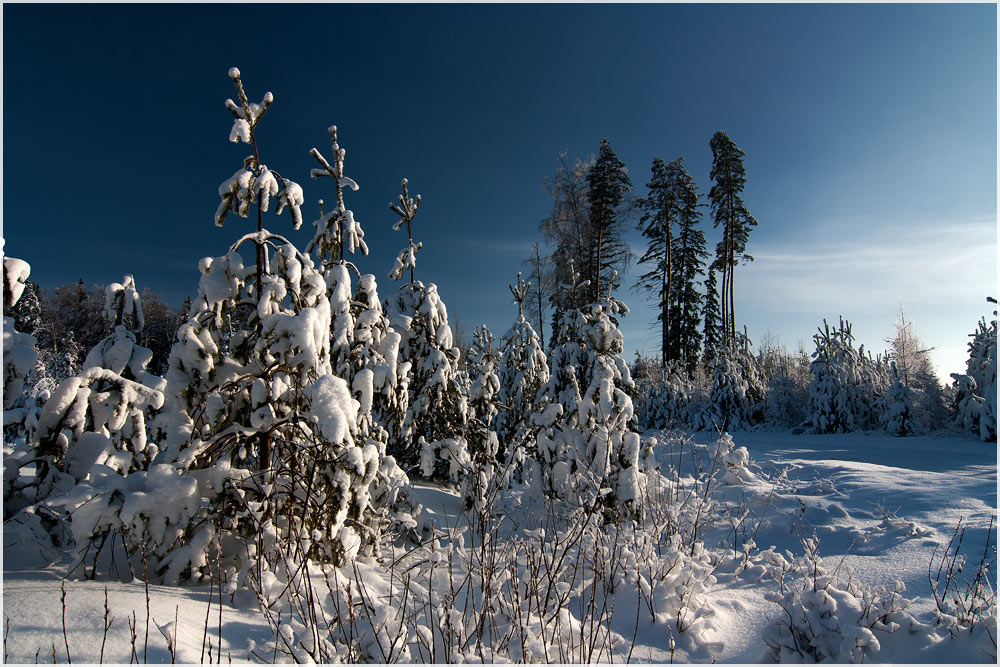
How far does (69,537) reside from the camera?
2.71m

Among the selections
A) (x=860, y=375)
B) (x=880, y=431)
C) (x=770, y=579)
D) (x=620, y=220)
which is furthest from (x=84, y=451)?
(x=620, y=220)

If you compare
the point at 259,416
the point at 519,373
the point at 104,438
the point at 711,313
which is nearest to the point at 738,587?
the point at 259,416

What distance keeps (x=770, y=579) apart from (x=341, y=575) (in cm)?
320

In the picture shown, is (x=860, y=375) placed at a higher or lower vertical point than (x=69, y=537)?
higher

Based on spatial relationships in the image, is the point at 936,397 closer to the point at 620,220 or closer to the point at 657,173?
the point at 620,220

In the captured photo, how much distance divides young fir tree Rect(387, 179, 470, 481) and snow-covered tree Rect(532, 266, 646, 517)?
1.27 meters

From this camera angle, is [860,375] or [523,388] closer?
[523,388]

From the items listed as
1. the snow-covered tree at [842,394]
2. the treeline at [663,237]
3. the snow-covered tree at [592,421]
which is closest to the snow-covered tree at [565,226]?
the treeline at [663,237]

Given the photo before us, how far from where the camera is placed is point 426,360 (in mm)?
5762

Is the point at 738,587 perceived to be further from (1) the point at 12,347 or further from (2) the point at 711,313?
(2) the point at 711,313

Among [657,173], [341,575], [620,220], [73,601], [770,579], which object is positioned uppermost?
[657,173]

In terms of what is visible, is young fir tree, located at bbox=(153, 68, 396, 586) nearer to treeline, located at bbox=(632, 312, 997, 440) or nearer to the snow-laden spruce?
the snow-laden spruce

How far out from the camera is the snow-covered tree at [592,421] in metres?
4.43

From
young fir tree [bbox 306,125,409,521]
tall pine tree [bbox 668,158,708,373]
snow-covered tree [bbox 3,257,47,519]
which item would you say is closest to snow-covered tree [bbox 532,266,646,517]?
young fir tree [bbox 306,125,409,521]
